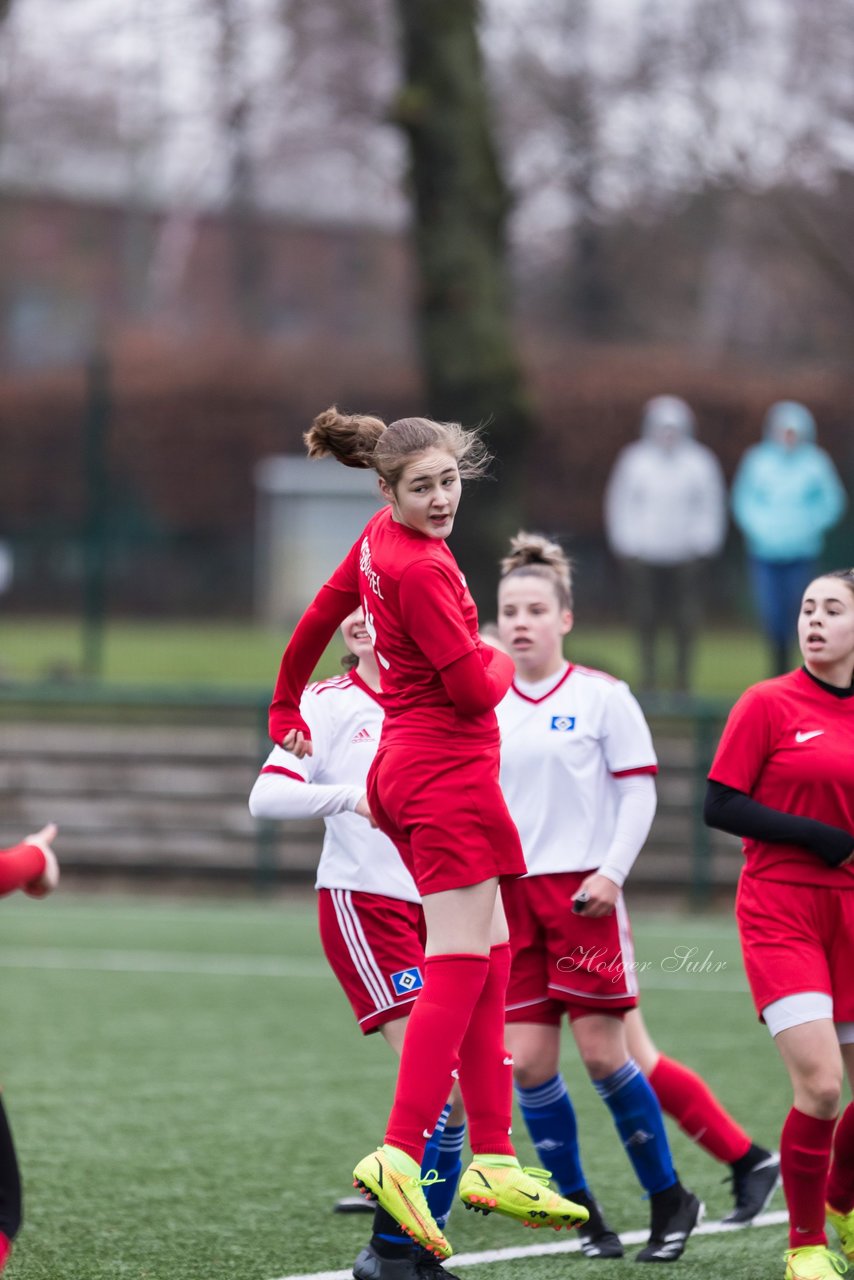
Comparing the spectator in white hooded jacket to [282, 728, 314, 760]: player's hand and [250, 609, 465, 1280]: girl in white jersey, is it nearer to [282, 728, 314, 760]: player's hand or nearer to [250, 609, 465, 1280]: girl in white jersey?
[250, 609, 465, 1280]: girl in white jersey

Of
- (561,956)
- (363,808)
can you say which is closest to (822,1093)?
(561,956)

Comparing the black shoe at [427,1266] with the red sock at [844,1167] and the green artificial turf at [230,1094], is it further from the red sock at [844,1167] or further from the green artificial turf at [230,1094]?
the red sock at [844,1167]

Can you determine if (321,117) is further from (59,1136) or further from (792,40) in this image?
(59,1136)

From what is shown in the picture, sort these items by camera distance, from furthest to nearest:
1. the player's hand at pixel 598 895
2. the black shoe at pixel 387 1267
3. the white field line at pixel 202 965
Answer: the white field line at pixel 202 965, the player's hand at pixel 598 895, the black shoe at pixel 387 1267

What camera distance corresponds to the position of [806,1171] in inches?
168

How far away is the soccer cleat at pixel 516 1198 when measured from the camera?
387 cm

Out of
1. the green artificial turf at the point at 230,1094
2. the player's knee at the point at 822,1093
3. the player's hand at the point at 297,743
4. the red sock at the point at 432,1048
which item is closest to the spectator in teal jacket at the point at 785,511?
the green artificial turf at the point at 230,1094

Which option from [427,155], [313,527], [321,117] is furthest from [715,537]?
[321,117]

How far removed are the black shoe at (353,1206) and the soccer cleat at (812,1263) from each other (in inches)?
53.8

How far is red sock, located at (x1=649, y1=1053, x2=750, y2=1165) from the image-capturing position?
17.0 feet

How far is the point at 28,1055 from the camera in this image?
754 centimetres

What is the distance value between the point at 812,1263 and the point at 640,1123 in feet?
2.23

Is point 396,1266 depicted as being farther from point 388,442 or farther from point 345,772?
point 388,442

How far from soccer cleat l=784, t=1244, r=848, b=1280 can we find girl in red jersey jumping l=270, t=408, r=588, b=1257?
0.68 meters
